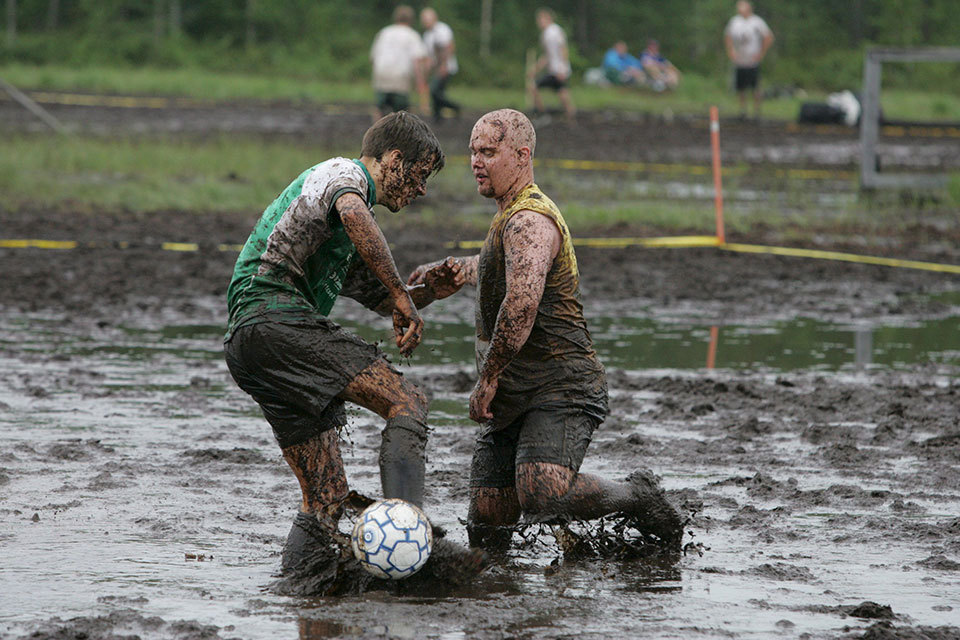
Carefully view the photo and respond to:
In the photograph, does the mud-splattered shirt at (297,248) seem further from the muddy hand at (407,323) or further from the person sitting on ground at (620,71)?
the person sitting on ground at (620,71)

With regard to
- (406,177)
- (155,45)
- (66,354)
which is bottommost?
(66,354)

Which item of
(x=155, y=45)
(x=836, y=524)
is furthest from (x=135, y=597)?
(x=155, y=45)

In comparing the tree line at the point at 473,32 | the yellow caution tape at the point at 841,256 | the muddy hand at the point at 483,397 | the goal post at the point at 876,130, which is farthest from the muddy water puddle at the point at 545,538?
the tree line at the point at 473,32

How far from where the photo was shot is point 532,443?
5809 millimetres

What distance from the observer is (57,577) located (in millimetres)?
5480

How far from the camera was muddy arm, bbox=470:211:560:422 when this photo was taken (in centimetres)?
563

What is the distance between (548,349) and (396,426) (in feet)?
2.68

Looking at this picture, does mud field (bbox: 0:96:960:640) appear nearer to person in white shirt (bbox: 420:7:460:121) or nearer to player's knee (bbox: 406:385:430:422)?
player's knee (bbox: 406:385:430:422)

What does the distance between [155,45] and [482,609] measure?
4765 cm

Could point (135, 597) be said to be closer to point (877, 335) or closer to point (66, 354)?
point (66, 354)

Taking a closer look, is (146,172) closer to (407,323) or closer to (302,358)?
(407,323)

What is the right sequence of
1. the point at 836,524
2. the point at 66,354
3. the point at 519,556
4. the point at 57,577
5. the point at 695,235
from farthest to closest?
the point at 695,235 → the point at 66,354 → the point at 836,524 → the point at 519,556 → the point at 57,577

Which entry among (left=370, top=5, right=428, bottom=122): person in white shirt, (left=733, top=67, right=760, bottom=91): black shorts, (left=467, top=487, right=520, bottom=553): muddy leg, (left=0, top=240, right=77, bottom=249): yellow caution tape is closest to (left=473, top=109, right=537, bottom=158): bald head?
(left=467, top=487, right=520, bottom=553): muddy leg

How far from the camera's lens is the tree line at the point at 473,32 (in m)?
49.5
